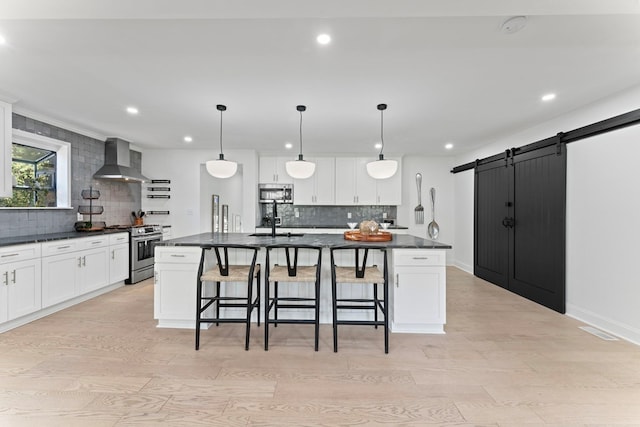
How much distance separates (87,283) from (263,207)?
124 inches

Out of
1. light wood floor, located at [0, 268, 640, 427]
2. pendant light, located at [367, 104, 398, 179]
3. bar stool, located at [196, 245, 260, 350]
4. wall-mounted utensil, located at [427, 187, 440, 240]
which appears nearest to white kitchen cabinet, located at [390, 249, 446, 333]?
light wood floor, located at [0, 268, 640, 427]

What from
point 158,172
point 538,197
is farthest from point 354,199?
point 158,172

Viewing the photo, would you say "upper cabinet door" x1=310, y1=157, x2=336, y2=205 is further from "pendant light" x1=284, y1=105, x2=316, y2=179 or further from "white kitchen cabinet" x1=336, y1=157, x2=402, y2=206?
"pendant light" x1=284, y1=105, x2=316, y2=179

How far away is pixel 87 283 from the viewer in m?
3.94

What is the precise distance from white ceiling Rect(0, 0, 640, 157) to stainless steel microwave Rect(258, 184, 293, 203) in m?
2.10

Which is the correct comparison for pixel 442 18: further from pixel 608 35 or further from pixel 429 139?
pixel 429 139

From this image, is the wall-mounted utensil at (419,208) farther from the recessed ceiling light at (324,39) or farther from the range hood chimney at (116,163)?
the range hood chimney at (116,163)

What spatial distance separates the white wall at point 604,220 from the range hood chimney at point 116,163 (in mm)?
6056

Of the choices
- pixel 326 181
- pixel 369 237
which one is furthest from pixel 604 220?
pixel 326 181

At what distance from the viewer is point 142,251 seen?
5012 mm

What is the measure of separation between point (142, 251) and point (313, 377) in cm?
402

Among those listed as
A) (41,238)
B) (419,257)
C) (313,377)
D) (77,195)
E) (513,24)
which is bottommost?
(313,377)

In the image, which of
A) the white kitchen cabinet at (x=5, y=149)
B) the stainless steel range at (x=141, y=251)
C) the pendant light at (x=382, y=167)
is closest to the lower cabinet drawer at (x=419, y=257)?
the pendant light at (x=382, y=167)

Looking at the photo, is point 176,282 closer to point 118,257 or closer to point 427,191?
point 118,257
